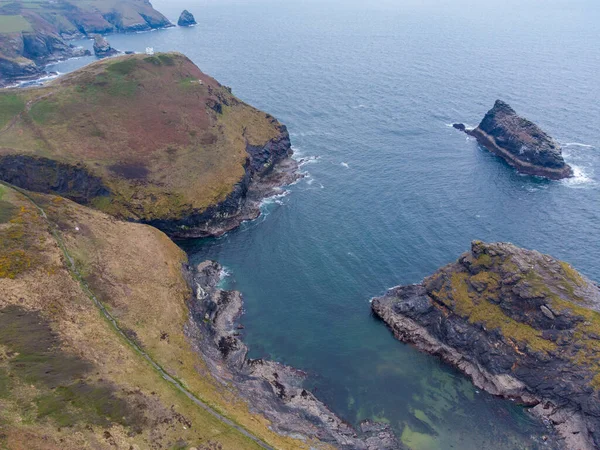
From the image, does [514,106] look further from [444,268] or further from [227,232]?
[227,232]

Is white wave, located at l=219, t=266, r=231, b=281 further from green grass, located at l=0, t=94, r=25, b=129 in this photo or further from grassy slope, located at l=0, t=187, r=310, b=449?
green grass, located at l=0, t=94, r=25, b=129

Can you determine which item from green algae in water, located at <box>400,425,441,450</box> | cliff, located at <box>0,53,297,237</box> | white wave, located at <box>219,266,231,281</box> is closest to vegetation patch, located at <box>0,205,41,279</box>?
cliff, located at <box>0,53,297,237</box>

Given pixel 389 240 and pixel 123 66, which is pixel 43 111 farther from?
pixel 389 240

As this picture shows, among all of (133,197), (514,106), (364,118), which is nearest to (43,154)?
(133,197)

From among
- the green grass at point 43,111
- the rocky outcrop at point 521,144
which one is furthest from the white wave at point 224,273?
the rocky outcrop at point 521,144

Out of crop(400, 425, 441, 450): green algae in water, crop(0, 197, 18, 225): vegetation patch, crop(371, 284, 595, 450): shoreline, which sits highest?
crop(0, 197, 18, 225): vegetation patch
